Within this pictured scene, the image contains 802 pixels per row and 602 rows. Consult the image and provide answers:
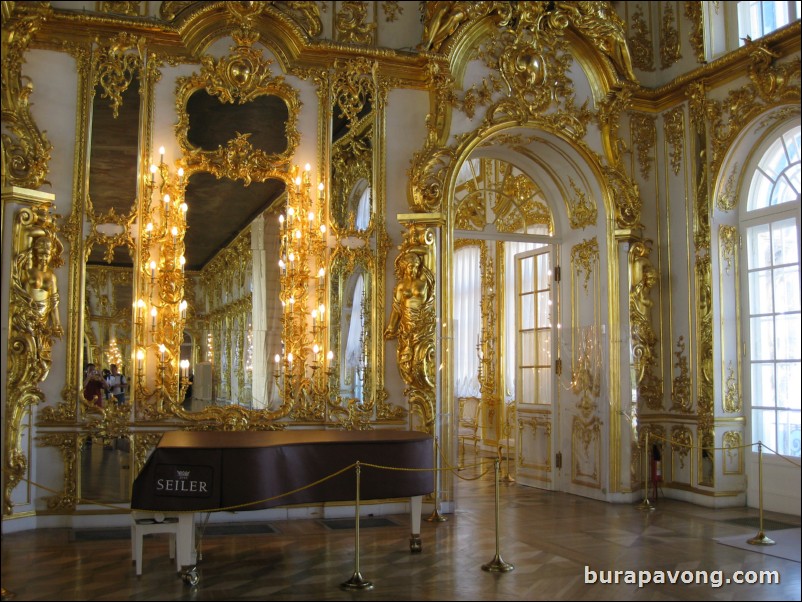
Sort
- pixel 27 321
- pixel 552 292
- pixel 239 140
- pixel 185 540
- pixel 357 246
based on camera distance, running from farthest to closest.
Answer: pixel 552 292 < pixel 357 246 < pixel 239 140 < pixel 27 321 < pixel 185 540

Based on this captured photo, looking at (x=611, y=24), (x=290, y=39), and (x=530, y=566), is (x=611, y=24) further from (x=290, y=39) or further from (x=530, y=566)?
(x=530, y=566)

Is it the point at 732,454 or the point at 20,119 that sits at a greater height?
the point at 20,119

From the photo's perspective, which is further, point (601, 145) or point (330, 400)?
point (601, 145)

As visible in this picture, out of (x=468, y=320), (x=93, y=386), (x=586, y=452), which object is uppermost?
(x=468, y=320)

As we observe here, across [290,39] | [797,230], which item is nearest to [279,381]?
[290,39]

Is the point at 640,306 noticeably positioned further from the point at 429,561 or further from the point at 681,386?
the point at 429,561

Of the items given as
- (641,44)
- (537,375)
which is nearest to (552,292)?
(537,375)

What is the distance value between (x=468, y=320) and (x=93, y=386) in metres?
7.53

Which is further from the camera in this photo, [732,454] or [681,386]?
[681,386]

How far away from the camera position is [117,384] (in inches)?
308

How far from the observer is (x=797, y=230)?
830cm

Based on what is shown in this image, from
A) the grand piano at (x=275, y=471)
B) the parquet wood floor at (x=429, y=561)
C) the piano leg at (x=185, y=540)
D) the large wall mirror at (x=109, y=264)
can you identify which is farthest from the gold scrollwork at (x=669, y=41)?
the piano leg at (x=185, y=540)

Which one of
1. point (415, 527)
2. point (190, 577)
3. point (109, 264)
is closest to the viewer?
point (190, 577)

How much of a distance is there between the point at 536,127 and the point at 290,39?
2831 millimetres
